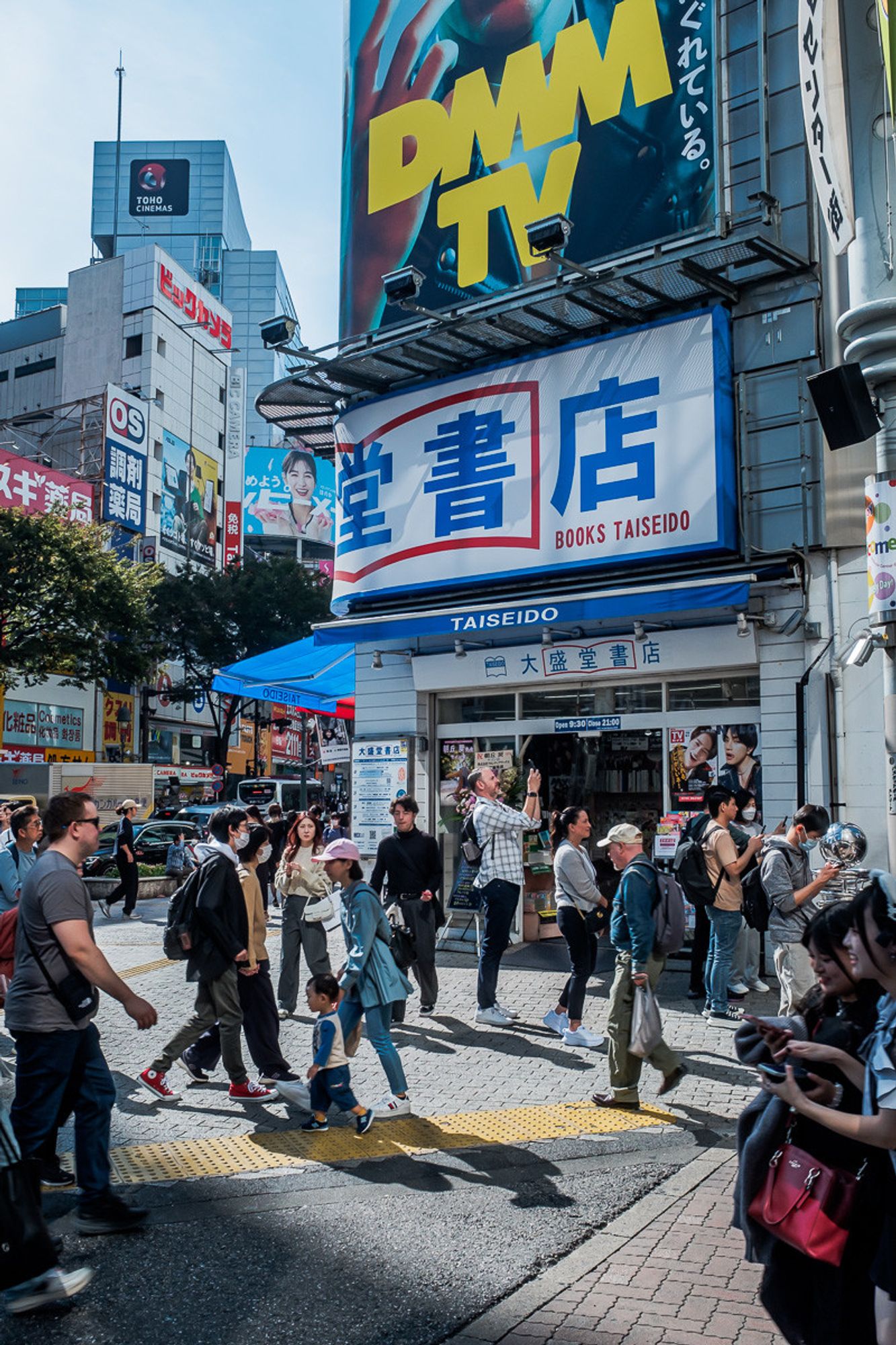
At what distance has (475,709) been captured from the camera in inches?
557

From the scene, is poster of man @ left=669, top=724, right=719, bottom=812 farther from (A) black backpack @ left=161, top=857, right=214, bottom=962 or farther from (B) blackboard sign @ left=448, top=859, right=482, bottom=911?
(A) black backpack @ left=161, top=857, right=214, bottom=962

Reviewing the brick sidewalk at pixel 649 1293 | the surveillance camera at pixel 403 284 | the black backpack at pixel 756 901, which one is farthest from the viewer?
the surveillance camera at pixel 403 284

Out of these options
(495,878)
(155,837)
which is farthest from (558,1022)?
(155,837)

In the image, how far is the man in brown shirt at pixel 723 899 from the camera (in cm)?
935

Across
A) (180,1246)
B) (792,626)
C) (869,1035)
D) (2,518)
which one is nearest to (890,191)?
(792,626)

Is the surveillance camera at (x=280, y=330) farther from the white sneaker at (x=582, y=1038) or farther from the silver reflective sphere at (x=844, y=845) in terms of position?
the white sneaker at (x=582, y=1038)

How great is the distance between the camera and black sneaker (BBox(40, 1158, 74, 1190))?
5.66 metres

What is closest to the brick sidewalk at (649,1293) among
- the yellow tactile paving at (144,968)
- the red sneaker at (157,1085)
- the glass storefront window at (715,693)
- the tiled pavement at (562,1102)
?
the tiled pavement at (562,1102)

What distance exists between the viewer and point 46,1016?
4.98 meters

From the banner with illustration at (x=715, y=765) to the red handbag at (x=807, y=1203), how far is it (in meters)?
8.52

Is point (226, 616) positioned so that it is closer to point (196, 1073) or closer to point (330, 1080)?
point (196, 1073)

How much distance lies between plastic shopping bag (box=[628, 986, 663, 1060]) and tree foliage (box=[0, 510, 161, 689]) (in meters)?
28.8

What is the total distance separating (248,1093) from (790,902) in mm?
4036

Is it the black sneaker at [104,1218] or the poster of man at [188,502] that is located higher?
the poster of man at [188,502]
